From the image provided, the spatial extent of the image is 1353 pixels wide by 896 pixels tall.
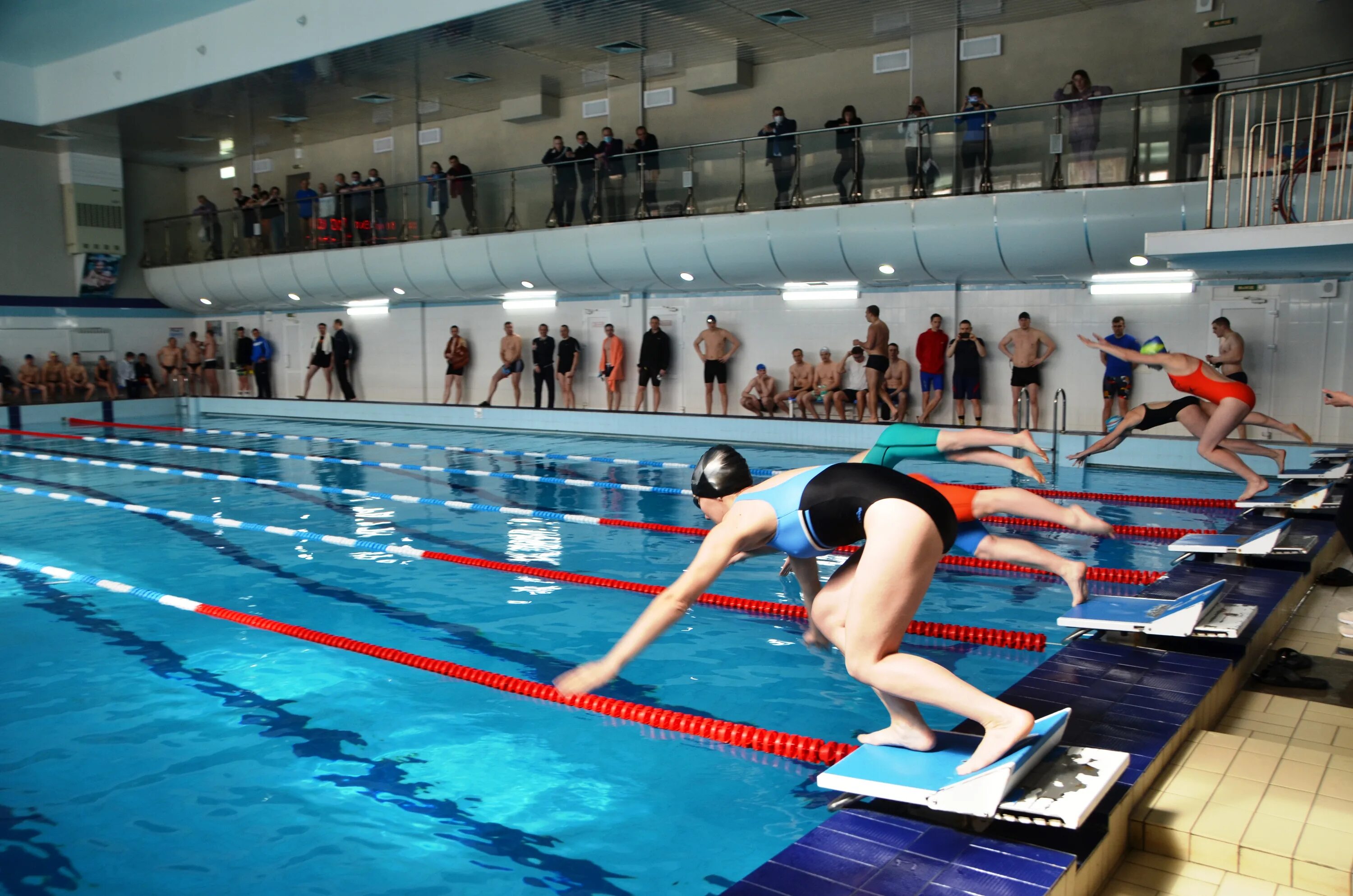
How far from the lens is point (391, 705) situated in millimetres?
4391

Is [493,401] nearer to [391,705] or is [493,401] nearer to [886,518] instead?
[391,705]

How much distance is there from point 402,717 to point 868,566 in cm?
243

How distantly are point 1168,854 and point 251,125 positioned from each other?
69.5ft

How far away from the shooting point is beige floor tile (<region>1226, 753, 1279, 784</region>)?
3.08m

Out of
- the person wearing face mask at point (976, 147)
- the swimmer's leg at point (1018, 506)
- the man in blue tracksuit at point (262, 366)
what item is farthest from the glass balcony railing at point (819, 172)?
the swimmer's leg at point (1018, 506)

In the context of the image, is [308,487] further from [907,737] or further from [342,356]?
[342,356]

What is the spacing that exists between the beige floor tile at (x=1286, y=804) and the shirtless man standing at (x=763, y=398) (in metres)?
12.3

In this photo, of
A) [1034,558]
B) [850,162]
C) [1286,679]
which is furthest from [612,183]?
[1286,679]

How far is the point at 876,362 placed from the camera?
14164mm

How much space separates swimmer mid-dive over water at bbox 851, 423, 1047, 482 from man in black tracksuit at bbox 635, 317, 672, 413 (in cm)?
1172

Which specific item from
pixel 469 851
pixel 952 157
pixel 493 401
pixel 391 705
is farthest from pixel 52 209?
pixel 469 851

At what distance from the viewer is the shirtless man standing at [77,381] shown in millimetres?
22000

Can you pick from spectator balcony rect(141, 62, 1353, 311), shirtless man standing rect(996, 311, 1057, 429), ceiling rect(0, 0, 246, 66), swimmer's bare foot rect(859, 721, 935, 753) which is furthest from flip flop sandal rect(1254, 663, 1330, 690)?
ceiling rect(0, 0, 246, 66)

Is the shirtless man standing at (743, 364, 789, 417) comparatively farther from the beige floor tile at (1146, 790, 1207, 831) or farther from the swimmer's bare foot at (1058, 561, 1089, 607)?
the beige floor tile at (1146, 790, 1207, 831)
